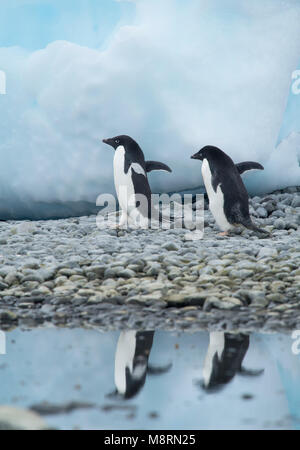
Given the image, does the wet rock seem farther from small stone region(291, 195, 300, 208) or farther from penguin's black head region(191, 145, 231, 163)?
small stone region(291, 195, 300, 208)

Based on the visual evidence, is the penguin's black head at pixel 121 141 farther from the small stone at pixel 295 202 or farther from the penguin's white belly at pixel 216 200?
the small stone at pixel 295 202

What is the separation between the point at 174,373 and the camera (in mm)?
2113

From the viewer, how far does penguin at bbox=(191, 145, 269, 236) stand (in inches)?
220

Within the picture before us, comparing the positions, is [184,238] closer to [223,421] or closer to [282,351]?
[282,351]

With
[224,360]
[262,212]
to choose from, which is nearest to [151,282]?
[224,360]

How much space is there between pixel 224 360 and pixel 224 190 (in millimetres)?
3461

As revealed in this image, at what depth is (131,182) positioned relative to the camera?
19.5ft

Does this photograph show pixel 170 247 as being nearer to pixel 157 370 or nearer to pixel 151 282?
pixel 151 282

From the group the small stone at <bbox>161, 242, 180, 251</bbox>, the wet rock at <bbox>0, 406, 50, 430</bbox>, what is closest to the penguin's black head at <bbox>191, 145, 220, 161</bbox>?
the small stone at <bbox>161, 242, 180, 251</bbox>

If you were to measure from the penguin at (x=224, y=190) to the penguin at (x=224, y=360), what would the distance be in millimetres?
3050

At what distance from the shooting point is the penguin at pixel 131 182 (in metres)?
5.89

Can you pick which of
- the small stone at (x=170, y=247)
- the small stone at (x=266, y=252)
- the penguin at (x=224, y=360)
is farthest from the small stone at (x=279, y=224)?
the penguin at (x=224, y=360)

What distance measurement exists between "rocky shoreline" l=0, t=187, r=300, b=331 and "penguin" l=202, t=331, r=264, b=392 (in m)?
0.18
